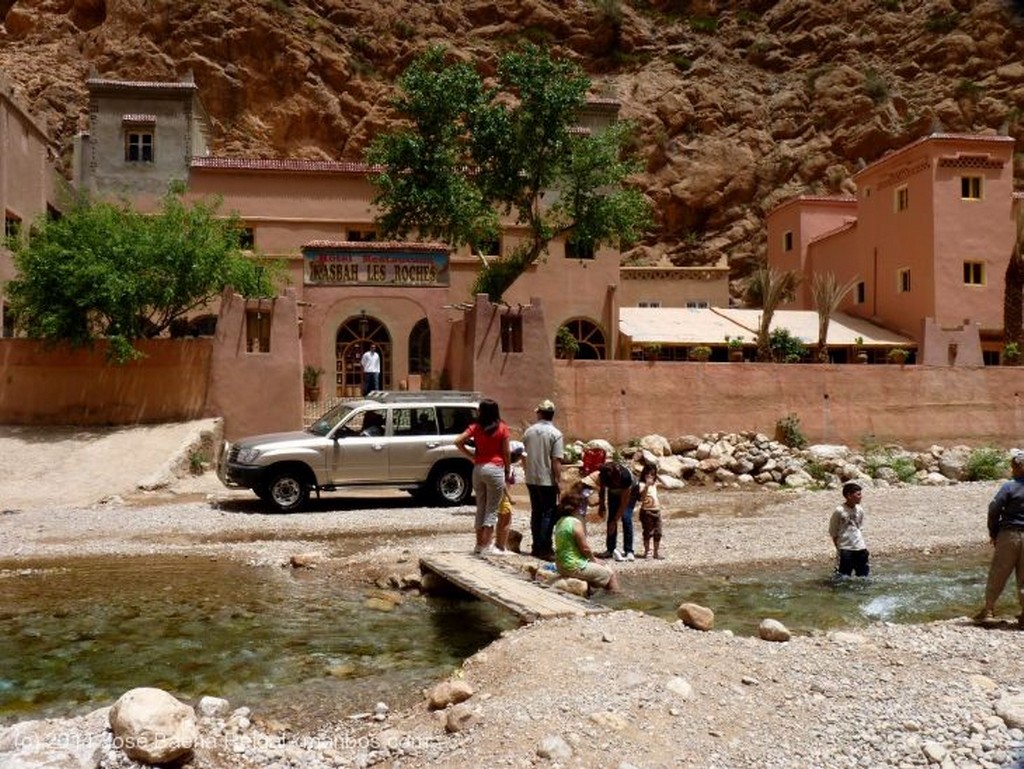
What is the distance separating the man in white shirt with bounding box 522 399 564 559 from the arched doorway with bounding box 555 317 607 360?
22018mm

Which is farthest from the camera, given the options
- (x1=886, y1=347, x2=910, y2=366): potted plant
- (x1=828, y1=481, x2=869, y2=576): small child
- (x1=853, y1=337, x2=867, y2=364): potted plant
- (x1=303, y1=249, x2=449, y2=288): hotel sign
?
(x1=853, y1=337, x2=867, y2=364): potted plant

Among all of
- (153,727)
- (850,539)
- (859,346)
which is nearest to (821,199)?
(859,346)

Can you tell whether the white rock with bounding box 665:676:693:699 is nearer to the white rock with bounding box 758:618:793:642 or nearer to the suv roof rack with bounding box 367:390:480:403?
the white rock with bounding box 758:618:793:642

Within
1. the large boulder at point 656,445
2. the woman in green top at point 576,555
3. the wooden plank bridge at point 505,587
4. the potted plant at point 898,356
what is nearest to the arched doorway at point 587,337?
the large boulder at point 656,445

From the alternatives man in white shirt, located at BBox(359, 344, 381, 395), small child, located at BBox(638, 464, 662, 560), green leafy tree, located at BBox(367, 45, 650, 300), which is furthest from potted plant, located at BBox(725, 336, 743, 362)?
small child, located at BBox(638, 464, 662, 560)

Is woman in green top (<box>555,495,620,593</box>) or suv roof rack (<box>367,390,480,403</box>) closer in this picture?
woman in green top (<box>555,495,620,593</box>)

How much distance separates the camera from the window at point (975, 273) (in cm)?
3503

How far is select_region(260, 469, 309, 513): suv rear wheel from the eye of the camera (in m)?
16.4

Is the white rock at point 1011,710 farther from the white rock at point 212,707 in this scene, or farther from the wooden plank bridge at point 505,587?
the white rock at point 212,707

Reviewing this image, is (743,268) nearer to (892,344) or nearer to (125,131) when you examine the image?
(892,344)

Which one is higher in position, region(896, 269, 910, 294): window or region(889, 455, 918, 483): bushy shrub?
region(896, 269, 910, 294): window

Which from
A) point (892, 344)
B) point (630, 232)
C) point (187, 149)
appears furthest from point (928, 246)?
point (187, 149)

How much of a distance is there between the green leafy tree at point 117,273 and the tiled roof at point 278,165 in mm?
8728

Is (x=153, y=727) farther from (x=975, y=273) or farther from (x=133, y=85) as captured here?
(x=975, y=273)
